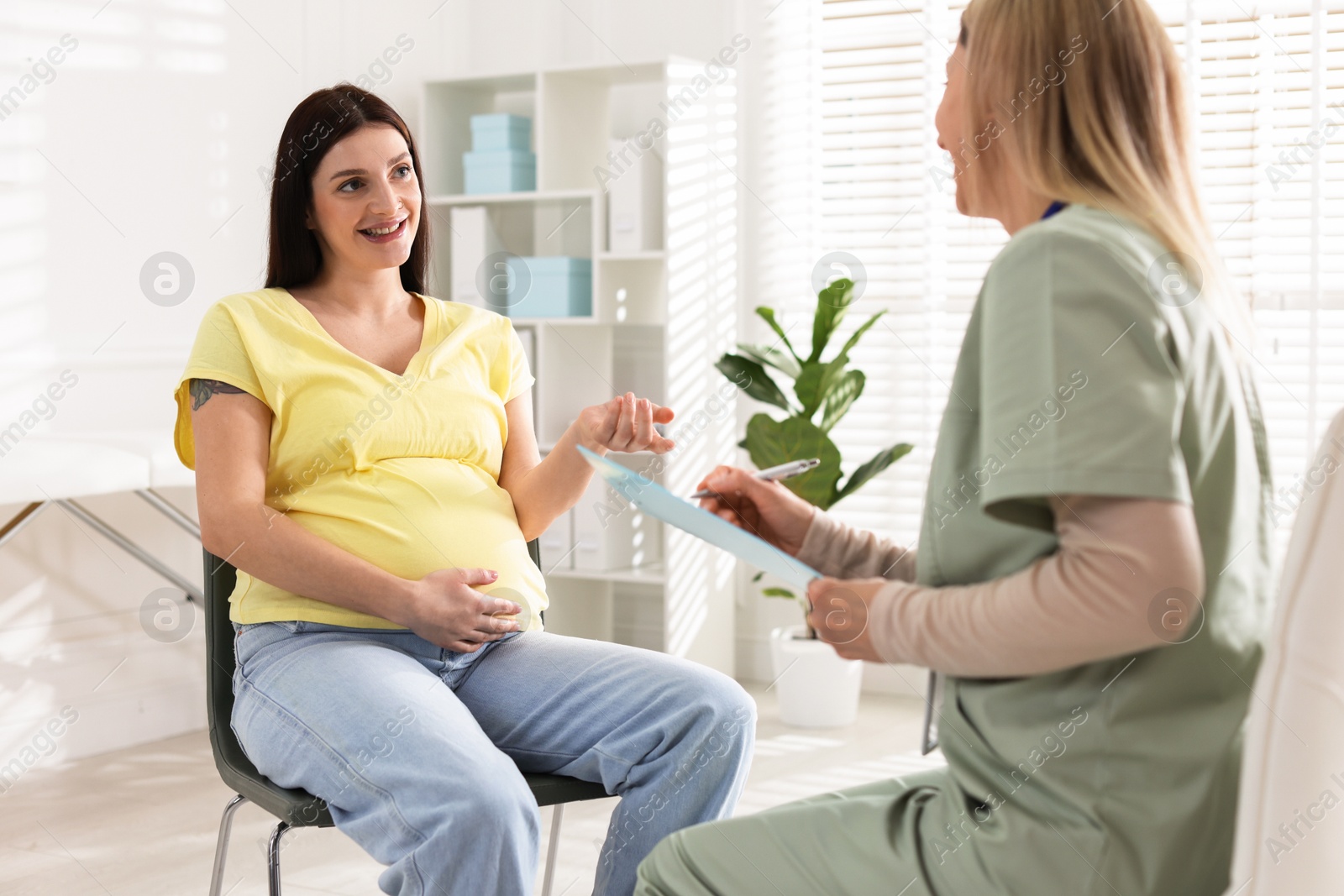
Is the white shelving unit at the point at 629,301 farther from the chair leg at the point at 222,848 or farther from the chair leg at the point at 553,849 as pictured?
the chair leg at the point at 222,848

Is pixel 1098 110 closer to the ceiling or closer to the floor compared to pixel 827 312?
A: closer to the ceiling

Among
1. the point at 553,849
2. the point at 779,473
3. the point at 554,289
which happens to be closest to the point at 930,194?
the point at 554,289

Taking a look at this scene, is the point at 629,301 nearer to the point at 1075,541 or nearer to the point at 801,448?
the point at 801,448

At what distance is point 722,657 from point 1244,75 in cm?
225

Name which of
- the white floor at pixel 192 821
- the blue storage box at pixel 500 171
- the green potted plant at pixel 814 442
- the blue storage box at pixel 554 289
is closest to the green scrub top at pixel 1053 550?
the white floor at pixel 192 821

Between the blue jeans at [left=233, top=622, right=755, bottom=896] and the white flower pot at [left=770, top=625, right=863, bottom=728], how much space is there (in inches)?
76.3

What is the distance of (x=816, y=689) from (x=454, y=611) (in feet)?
7.06

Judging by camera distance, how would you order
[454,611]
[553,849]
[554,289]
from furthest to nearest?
1. [554,289]
2. [553,849]
3. [454,611]

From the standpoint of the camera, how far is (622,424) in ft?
5.41

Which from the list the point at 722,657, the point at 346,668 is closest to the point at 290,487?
the point at 346,668

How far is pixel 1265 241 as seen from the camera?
134 inches

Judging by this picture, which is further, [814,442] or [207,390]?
[814,442]

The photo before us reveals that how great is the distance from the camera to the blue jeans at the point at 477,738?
132 cm

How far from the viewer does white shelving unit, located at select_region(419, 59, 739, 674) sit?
3699 millimetres
